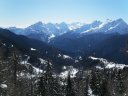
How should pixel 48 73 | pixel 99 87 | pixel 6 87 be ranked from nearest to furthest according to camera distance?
pixel 6 87
pixel 48 73
pixel 99 87

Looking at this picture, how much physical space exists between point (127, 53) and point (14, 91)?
1025 inches

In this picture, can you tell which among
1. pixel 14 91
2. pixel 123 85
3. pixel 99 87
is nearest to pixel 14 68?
pixel 14 91

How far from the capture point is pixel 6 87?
149ft

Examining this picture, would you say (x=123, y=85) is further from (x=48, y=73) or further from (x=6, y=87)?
(x=6, y=87)

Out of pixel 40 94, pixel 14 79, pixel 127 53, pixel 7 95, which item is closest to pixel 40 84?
pixel 40 94

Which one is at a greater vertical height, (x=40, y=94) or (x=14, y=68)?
(x=14, y=68)

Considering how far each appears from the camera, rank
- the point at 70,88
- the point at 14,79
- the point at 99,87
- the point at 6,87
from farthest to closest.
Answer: the point at 99,87 < the point at 70,88 < the point at 14,79 < the point at 6,87

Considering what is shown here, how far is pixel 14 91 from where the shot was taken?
4662cm

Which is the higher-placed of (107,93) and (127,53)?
(127,53)

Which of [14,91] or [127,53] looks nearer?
[127,53]

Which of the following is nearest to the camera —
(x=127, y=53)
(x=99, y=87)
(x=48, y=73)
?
(x=127, y=53)

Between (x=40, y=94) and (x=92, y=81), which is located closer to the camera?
(x=40, y=94)

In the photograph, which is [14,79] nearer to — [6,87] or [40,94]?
[6,87]

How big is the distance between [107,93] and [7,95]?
2977 cm
